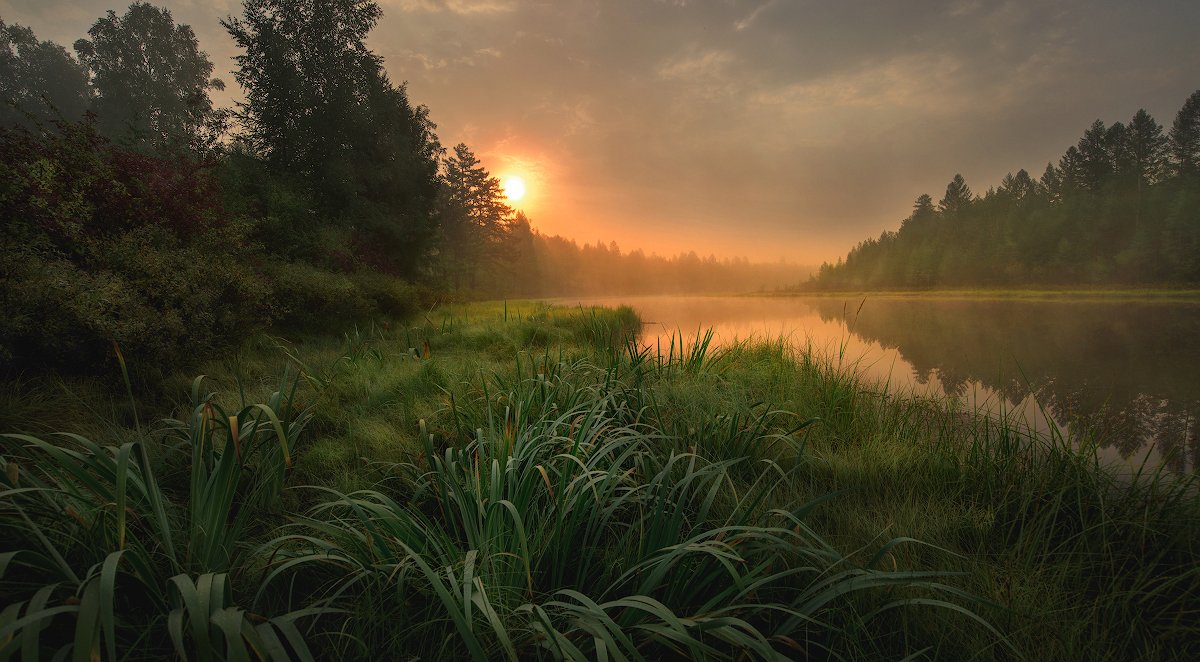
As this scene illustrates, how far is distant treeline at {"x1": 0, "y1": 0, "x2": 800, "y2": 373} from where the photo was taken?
3.70m

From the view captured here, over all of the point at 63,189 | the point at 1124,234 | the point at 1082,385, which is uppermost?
the point at 1124,234

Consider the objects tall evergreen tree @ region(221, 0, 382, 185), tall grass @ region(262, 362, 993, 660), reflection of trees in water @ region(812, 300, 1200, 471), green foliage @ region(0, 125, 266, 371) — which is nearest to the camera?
tall grass @ region(262, 362, 993, 660)

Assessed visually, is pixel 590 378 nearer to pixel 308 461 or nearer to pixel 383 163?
pixel 308 461

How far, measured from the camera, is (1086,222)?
96.3 feet

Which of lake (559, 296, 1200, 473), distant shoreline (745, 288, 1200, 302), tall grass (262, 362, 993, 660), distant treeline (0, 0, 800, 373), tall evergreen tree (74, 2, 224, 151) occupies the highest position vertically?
tall evergreen tree (74, 2, 224, 151)

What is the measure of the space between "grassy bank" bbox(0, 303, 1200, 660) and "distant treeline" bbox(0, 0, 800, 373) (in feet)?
4.14

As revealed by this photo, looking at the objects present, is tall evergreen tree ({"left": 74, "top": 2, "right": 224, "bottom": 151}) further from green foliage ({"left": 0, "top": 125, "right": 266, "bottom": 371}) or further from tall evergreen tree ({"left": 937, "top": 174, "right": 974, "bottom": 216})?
tall evergreen tree ({"left": 937, "top": 174, "right": 974, "bottom": 216})

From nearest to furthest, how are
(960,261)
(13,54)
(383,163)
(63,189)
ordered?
(63,189) < (383,163) < (13,54) < (960,261)

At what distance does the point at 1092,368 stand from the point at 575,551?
29.3 ft

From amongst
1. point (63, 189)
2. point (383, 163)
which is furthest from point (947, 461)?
point (383, 163)

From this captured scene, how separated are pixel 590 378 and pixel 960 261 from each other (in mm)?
48080

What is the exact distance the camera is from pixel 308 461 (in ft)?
8.58

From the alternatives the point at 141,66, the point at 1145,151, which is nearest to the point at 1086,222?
the point at 1145,151

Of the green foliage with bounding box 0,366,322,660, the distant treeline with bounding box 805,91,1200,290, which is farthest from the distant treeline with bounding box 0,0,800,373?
the distant treeline with bounding box 805,91,1200,290
